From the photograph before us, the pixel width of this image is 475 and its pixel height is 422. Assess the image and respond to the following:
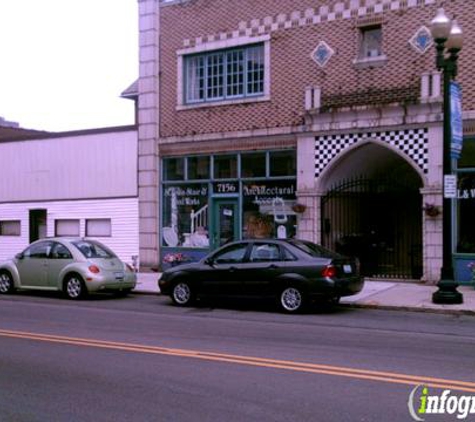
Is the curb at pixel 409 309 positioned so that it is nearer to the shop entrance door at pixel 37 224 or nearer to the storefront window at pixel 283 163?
the storefront window at pixel 283 163

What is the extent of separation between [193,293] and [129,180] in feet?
27.7

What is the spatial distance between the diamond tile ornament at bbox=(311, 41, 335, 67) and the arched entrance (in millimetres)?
2591

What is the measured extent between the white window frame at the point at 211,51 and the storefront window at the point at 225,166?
5.18 feet

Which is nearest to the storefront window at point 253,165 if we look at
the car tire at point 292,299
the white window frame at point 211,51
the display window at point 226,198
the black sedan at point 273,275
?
the display window at point 226,198

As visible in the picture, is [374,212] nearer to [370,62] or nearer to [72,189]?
[370,62]

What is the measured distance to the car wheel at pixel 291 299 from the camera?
42.1ft

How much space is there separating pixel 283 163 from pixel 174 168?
153 inches

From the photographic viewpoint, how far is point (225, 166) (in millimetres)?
20062

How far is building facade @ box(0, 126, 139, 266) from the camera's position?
21828 mm

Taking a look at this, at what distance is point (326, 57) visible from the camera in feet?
59.9

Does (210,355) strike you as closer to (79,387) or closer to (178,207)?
(79,387)

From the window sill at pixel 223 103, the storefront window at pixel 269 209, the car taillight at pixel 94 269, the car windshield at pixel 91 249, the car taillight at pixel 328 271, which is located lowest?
the car taillight at pixel 94 269

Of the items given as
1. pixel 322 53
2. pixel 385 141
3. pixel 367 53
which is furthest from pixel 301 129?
pixel 367 53

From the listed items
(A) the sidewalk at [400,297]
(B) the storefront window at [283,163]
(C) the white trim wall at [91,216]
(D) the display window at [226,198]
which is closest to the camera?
(A) the sidewalk at [400,297]
